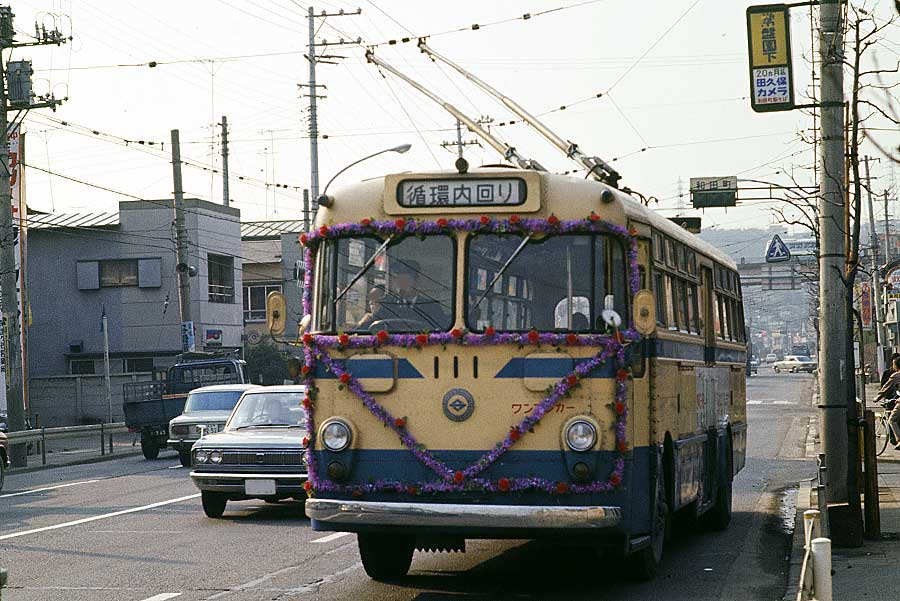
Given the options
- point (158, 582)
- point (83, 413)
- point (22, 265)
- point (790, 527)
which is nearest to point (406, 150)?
point (22, 265)

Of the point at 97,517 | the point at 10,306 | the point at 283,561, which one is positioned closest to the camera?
the point at 283,561

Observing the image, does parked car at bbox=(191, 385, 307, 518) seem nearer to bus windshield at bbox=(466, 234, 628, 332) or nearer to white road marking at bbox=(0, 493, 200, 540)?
white road marking at bbox=(0, 493, 200, 540)

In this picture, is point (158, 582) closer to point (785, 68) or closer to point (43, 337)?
point (785, 68)

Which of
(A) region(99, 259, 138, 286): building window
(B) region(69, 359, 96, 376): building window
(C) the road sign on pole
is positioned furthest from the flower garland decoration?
(B) region(69, 359, 96, 376): building window

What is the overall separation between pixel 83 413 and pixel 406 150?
65.1 feet

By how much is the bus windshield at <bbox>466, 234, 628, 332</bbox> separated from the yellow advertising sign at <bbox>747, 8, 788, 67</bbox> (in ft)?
15.9

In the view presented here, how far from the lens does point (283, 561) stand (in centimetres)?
1348

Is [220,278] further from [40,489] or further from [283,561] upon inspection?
[283,561]

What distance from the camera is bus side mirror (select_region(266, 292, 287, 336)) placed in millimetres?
11164

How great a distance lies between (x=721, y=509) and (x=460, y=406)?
22.4 feet

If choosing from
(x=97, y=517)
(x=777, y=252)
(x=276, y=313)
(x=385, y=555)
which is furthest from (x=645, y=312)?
(x=777, y=252)

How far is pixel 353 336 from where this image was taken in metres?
10.8

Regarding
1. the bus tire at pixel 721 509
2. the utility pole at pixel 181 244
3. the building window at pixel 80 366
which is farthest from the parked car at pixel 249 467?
the building window at pixel 80 366

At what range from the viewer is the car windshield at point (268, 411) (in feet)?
62.3
